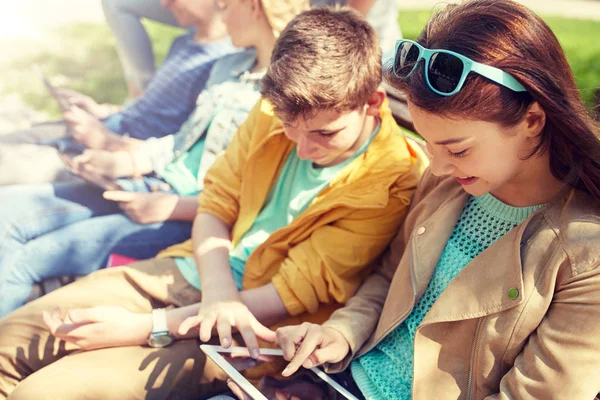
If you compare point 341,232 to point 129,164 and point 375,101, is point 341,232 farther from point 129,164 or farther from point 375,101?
point 129,164

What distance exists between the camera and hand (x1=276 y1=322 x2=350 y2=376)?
1731mm

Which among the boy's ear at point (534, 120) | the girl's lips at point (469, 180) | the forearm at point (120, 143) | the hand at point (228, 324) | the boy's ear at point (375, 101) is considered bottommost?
the hand at point (228, 324)

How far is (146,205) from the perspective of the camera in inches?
106

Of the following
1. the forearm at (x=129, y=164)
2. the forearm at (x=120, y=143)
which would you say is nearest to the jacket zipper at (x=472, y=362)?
the forearm at (x=129, y=164)

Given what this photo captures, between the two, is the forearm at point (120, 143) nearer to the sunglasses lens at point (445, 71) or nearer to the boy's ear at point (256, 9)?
the boy's ear at point (256, 9)

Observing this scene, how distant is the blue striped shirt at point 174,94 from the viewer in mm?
3137

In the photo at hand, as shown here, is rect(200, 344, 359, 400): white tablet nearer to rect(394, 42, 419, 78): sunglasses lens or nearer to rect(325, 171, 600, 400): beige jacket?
rect(325, 171, 600, 400): beige jacket

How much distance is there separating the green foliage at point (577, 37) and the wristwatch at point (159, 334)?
392 cm

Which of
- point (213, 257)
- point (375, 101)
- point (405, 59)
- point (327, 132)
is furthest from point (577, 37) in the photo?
point (405, 59)

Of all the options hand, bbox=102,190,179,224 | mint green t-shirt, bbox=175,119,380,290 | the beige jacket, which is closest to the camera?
the beige jacket

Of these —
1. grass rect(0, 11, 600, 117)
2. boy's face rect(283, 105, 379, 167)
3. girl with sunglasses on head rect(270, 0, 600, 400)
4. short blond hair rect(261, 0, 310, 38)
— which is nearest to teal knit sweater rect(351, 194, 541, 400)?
girl with sunglasses on head rect(270, 0, 600, 400)

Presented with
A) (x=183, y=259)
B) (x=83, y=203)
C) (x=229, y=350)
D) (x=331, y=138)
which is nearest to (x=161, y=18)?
(x=83, y=203)

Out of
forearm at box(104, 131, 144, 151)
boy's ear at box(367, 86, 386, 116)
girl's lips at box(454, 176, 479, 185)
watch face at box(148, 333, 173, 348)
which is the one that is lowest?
watch face at box(148, 333, 173, 348)

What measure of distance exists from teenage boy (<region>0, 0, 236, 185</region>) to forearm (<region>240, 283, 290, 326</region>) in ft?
4.04
